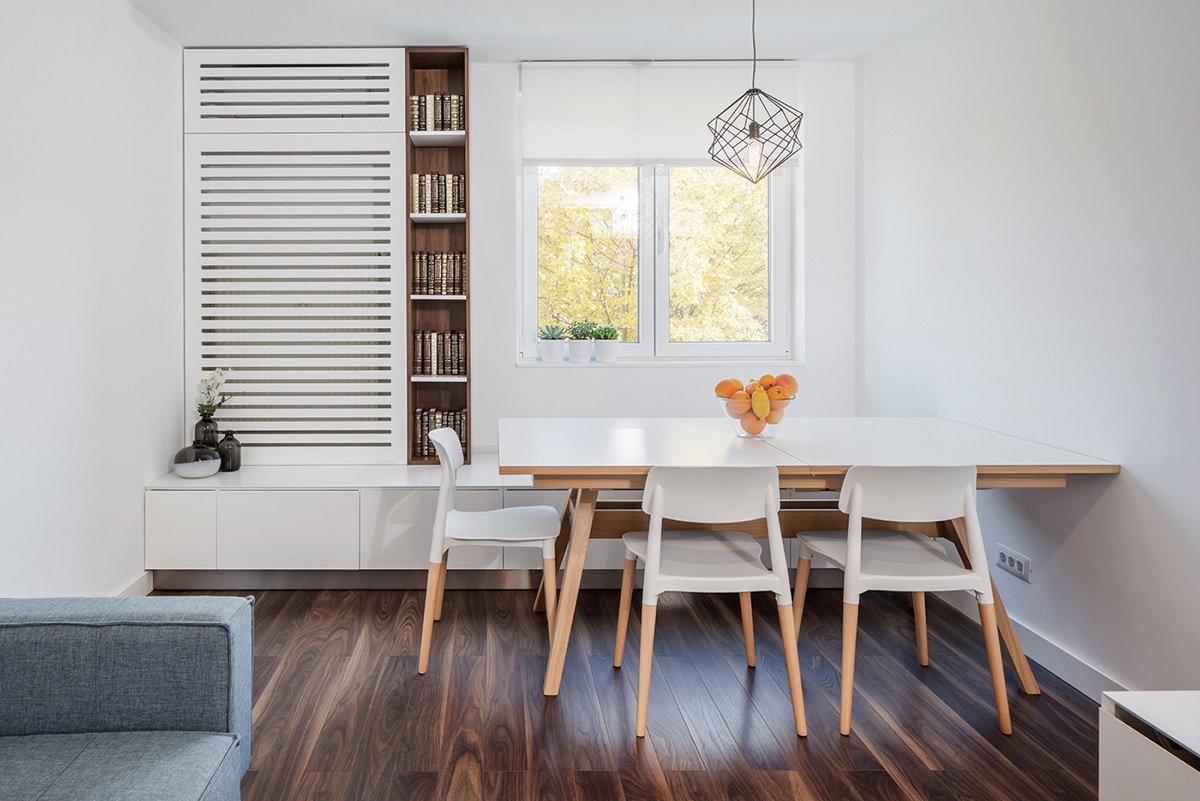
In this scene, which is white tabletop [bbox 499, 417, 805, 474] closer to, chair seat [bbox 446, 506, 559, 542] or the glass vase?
chair seat [bbox 446, 506, 559, 542]

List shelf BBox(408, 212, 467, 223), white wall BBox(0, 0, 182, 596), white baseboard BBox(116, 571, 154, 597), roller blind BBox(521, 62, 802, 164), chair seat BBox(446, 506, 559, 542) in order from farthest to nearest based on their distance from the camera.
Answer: roller blind BBox(521, 62, 802, 164) → shelf BBox(408, 212, 467, 223) → white baseboard BBox(116, 571, 154, 597) → chair seat BBox(446, 506, 559, 542) → white wall BBox(0, 0, 182, 596)

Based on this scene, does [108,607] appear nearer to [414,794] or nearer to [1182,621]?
[414,794]

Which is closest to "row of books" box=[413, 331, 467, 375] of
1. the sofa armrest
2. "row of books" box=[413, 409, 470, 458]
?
"row of books" box=[413, 409, 470, 458]

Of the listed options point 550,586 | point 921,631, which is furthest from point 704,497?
point 921,631

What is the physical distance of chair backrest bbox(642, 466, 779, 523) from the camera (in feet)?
7.68

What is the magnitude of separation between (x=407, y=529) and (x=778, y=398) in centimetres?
176

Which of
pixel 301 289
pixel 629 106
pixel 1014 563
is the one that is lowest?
pixel 1014 563

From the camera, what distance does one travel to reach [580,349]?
14.5 feet

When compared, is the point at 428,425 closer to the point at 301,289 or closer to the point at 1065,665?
the point at 301,289

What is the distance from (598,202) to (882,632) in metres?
2.60

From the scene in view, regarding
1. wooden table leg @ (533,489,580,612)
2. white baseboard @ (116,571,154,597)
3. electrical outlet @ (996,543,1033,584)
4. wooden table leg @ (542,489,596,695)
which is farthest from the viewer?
white baseboard @ (116,571,154,597)

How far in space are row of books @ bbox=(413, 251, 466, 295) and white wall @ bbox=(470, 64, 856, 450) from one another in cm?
20

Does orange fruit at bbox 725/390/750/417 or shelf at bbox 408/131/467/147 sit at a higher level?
shelf at bbox 408/131/467/147

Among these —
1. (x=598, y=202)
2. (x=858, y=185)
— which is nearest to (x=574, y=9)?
(x=598, y=202)
